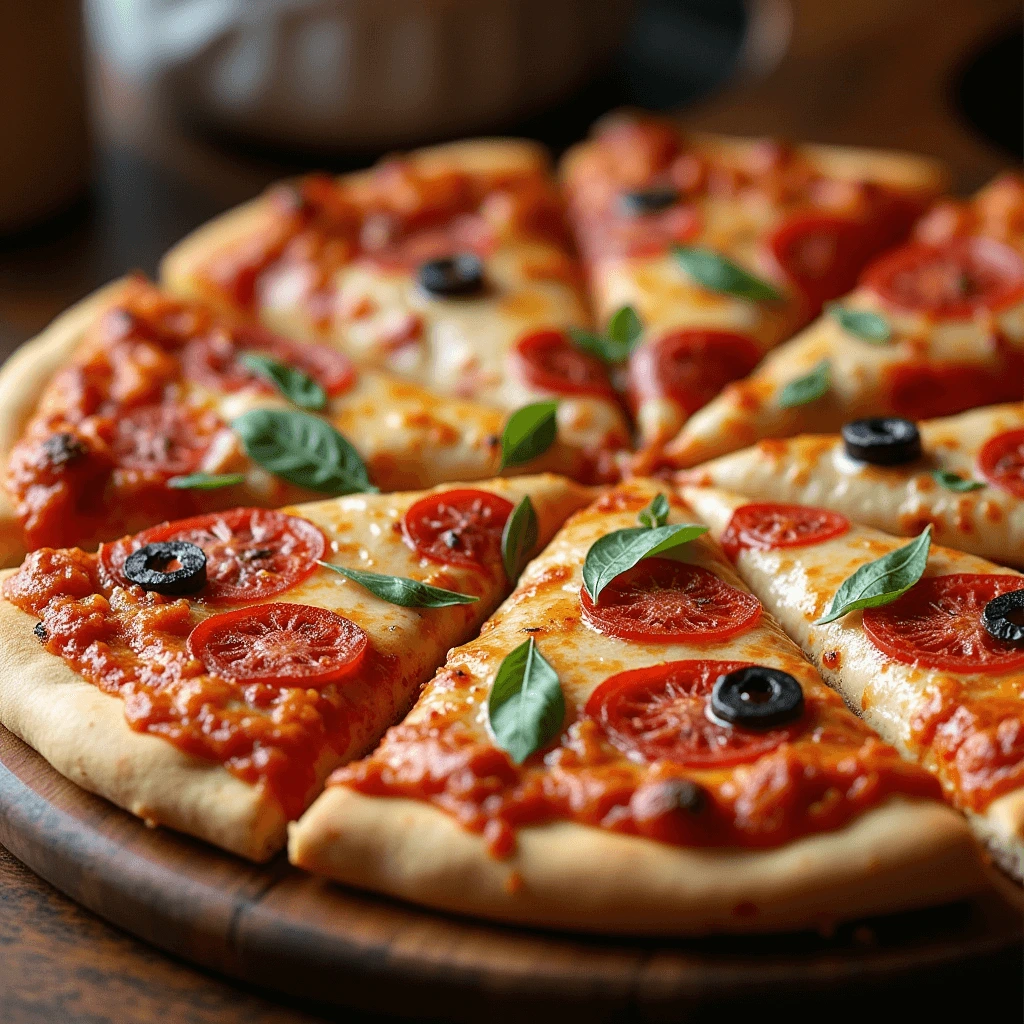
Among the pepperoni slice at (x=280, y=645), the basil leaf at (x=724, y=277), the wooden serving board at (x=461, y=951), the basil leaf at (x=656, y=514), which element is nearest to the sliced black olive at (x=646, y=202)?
the basil leaf at (x=724, y=277)

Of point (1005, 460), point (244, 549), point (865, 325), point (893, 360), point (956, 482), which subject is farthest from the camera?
point (865, 325)

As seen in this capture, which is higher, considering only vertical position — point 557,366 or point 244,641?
point 244,641

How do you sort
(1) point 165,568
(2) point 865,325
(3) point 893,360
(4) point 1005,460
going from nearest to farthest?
1. (1) point 165,568
2. (4) point 1005,460
3. (3) point 893,360
4. (2) point 865,325

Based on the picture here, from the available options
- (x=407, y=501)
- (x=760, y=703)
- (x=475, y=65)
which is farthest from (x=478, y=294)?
(x=760, y=703)

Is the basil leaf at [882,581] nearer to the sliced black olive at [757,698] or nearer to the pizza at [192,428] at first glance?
the sliced black olive at [757,698]

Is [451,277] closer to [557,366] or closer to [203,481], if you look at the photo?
[557,366]

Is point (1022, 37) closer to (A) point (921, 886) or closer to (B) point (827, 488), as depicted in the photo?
(B) point (827, 488)

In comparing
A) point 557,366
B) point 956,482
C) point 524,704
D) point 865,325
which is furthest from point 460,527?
point 865,325
